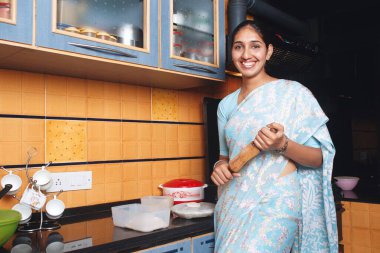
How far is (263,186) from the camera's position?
1.44 m

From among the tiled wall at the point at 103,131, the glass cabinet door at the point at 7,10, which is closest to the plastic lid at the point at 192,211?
the tiled wall at the point at 103,131

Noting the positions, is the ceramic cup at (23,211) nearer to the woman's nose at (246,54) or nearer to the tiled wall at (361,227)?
the woman's nose at (246,54)

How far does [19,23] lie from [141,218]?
33.2 inches

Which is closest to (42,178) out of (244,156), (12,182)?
(12,182)

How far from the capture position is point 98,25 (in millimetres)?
1567

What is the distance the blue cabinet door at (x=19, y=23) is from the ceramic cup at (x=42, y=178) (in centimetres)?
60

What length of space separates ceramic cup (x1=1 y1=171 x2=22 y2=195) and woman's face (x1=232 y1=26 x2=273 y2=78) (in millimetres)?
1035

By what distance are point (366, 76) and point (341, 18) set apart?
1.95ft

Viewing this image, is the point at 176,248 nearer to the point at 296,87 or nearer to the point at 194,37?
the point at 296,87

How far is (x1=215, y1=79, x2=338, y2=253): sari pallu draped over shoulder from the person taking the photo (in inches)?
56.6

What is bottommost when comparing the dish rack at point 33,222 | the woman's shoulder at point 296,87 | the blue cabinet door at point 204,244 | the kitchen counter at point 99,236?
the blue cabinet door at point 204,244

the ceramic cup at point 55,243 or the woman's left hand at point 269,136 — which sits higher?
the woman's left hand at point 269,136

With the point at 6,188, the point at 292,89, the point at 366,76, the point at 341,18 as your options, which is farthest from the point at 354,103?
the point at 6,188

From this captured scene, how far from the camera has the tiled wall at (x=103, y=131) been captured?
64.1 inches
